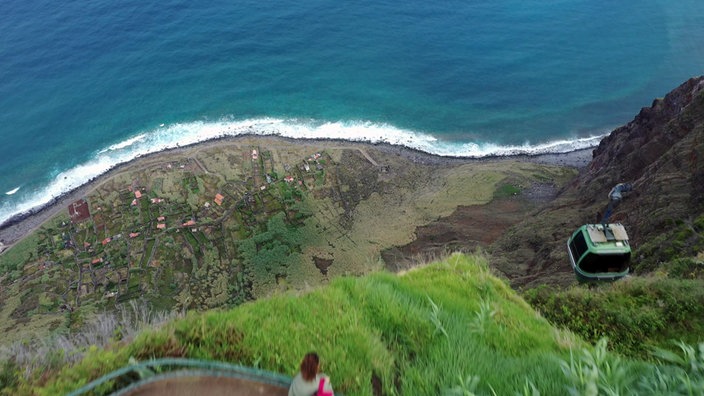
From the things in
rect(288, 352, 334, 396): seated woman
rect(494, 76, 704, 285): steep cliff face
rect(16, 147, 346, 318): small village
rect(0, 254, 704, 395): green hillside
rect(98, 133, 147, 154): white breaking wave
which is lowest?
rect(16, 147, 346, 318): small village

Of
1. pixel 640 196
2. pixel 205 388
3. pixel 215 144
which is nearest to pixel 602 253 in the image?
pixel 205 388

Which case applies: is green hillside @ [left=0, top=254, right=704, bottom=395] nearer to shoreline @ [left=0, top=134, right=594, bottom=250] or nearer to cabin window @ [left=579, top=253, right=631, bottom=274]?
cabin window @ [left=579, top=253, right=631, bottom=274]

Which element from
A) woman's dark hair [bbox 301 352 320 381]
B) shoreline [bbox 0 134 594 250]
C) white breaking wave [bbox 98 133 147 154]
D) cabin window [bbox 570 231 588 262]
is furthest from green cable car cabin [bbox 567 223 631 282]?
white breaking wave [bbox 98 133 147 154]

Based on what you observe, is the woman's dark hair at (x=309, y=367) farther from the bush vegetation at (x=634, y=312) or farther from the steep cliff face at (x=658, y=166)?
the steep cliff face at (x=658, y=166)

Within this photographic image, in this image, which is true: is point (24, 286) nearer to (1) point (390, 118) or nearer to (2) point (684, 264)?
(1) point (390, 118)

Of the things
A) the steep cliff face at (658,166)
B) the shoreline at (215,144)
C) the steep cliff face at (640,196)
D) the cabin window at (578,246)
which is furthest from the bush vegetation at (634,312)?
the shoreline at (215,144)

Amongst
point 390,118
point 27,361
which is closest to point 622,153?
point 390,118

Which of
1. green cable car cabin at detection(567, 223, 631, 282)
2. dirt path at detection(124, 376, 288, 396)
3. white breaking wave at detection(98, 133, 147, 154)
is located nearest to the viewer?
dirt path at detection(124, 376, 288, 396)
